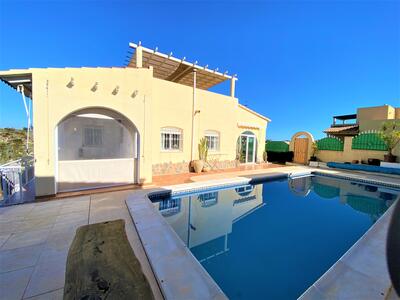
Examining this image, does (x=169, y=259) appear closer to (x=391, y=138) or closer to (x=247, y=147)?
(x=247, y=147)

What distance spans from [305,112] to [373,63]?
22.0 meters

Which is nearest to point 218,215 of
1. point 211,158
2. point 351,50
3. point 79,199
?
point 79,199

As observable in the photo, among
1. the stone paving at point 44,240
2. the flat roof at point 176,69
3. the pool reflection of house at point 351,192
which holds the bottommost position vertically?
the pool reflection of house at point 351,192

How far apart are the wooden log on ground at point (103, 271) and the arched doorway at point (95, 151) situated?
5.03m

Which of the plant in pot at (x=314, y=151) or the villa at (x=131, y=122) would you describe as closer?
the villa at (x=131, y=122)

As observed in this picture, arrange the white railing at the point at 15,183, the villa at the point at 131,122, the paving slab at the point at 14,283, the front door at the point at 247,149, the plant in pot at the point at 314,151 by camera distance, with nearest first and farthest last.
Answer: the paving slab at the point at 14,283
the white railing at the point at 15,183
the villa at the point at 131,122
the front door at the point at 247,149
the plant in pot at the point at 314,151

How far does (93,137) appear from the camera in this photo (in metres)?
12.2

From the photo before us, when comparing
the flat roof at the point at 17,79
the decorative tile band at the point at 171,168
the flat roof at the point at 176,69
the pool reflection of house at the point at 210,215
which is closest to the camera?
the pool reflection of house at the point at 210,215

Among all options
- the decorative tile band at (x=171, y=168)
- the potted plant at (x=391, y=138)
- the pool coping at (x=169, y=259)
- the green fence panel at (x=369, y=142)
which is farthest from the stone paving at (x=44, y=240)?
the green fence panel at (x=369, y=142)

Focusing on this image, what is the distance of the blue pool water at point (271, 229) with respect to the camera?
3.75m

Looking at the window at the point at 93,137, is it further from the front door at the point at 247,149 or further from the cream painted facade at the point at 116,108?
the front door at the point at 247,149

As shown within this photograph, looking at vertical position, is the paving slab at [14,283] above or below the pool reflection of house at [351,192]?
above

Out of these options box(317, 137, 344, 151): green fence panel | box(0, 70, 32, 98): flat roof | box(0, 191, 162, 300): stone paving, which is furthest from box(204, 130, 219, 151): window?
box(317, 137, 344, 151): green fence panel

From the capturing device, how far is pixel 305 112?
37.0m
